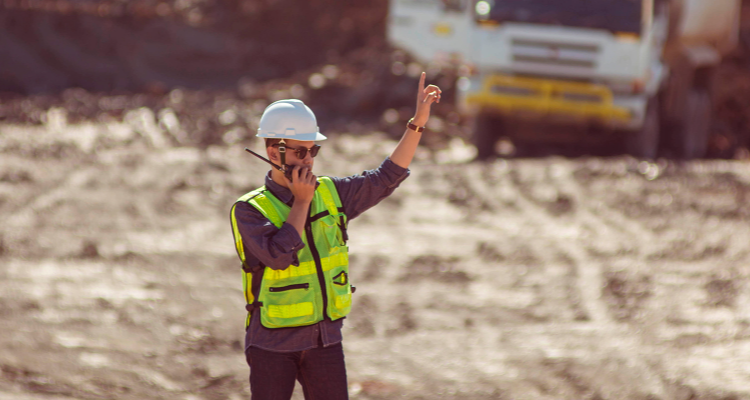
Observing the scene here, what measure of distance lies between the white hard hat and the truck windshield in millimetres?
8116

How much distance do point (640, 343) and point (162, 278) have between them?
4096mm

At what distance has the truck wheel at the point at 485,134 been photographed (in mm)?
11852

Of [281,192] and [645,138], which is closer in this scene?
[281,192]

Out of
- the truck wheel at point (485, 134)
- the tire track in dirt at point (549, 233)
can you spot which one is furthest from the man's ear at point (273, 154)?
the truck wheel at point (485, 134)

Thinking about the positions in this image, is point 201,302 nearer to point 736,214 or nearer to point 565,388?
point 565,388

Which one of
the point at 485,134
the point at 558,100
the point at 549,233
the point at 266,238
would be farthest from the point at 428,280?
the point at 485,134

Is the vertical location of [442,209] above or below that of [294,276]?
above

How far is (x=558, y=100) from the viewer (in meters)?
10.9

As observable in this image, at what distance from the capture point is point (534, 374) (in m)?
5.46

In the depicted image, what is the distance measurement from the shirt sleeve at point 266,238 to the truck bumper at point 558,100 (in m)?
8.58

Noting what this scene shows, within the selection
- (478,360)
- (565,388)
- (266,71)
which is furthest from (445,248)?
A: (266,71)

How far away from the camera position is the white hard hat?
2.80 metres

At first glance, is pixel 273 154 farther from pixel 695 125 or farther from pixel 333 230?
pixel 695 125

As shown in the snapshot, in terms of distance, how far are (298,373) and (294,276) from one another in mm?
390
